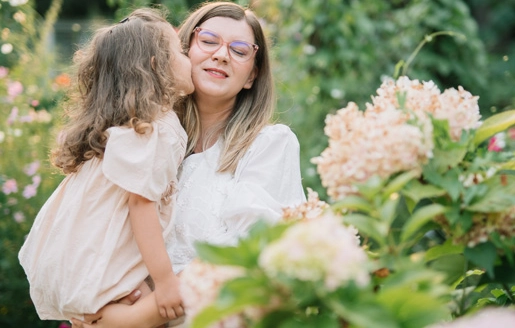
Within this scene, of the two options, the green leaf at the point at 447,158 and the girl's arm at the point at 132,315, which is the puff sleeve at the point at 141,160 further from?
the green leaf at the point at 447,158

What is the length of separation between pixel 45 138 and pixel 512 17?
27.5 ft

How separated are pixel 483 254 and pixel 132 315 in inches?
42.5

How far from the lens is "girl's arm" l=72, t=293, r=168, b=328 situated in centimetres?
203

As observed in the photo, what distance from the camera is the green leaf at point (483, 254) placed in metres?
1.39

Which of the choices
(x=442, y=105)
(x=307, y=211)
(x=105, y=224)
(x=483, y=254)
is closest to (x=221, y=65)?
(x=105, y=224)

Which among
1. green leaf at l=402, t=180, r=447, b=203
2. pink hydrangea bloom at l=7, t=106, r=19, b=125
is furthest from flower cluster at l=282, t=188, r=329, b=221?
pink hydrangea bloom at l=7, t=106, r=19, b=125

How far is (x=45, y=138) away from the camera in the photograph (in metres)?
4.11

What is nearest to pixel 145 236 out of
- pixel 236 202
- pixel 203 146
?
pixel 236 202

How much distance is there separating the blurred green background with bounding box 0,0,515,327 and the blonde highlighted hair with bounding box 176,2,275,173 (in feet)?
1.98

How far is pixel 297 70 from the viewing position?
221 inches

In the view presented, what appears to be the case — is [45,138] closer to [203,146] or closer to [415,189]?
[203,146]

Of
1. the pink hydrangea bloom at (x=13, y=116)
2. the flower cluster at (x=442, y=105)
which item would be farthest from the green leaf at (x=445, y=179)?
Answer: the pink hydrangea bloom at (x=13, y=116)

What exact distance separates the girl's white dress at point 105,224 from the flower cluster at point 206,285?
67 cm

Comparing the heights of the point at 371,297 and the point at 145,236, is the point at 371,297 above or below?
above
